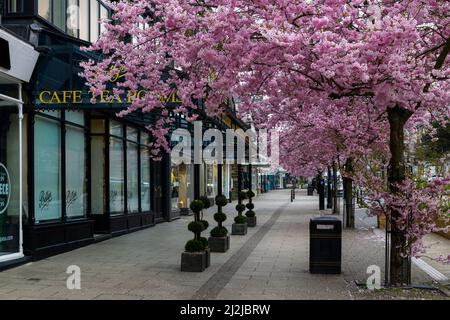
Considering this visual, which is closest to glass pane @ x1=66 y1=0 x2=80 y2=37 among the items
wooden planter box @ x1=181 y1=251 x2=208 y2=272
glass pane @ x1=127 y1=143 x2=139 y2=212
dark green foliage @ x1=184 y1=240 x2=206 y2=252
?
glass pane @ x1=127 y1=143 x2=139 y2=212

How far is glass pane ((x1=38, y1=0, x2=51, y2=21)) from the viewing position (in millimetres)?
11648

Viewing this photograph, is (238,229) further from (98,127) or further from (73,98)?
(73,98)

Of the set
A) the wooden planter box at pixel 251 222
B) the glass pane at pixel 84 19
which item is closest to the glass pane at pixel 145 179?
the wooden planter box at pixel 251 222

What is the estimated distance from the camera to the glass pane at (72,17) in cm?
1340

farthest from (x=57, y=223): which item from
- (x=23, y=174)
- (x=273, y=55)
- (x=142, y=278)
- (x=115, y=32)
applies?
(x=273, y=55)

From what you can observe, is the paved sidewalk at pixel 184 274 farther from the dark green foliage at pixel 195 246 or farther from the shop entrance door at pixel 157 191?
the shop entrance door at pixel 157 191

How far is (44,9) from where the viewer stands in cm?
1188

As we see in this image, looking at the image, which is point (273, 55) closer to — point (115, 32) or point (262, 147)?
point (115, 32)

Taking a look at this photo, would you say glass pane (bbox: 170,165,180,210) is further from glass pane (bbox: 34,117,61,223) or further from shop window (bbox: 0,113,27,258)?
shop window (bbox: 0,113,27,258)

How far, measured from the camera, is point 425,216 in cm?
812

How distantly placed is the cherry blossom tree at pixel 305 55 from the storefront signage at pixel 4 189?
8.33ft

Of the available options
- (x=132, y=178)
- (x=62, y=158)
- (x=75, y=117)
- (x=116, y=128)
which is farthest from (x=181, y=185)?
(x=62, y=158)

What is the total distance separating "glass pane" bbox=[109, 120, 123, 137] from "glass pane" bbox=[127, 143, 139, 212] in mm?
908
